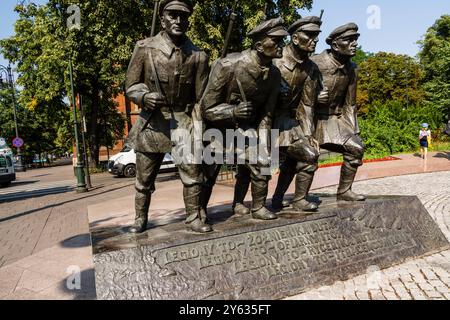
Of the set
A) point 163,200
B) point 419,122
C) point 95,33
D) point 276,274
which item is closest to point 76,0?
point 95,33

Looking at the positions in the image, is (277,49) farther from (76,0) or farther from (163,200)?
(76,0)

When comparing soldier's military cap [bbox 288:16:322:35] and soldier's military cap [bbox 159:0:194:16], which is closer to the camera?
soldier's military cap [bbox 159:0:194:16]

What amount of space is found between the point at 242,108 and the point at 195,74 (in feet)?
1.96

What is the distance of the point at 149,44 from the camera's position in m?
3.74

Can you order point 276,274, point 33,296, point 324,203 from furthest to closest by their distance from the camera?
point 324,203 → point 33,296 → point 276,274

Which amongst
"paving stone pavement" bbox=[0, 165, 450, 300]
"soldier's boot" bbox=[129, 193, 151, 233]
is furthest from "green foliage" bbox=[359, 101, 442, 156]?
"soldier's boot" bbox=[129, 193, 151, 233]

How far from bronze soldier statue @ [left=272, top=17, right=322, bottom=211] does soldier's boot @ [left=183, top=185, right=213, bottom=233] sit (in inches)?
53.0

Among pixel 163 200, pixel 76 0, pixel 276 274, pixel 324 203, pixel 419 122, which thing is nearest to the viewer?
pixel 276 274

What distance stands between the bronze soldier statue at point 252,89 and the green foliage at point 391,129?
54.0 feet

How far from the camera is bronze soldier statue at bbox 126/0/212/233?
3672 mm

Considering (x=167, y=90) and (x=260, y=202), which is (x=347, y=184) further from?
(x=167, y=90)

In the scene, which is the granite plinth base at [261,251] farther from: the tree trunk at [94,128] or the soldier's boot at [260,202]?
the tree trunk at [94,128]

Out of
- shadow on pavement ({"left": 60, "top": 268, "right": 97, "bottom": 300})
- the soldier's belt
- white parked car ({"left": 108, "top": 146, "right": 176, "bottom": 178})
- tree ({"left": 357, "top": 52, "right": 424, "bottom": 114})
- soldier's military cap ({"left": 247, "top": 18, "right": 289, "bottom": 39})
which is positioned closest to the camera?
soldier's military cap ({"left": 247, "top": 18, "right": 289, "bottom": 39})

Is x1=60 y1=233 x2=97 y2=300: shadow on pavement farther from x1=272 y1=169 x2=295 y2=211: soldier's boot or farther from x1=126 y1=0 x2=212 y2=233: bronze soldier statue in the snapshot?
x1=272 y1=169 x2=295 y2=211: soldier's boot
